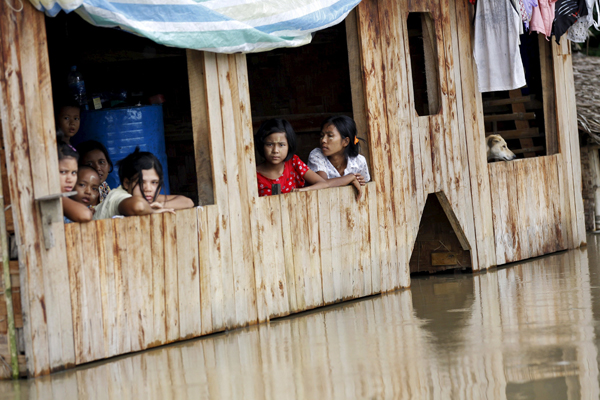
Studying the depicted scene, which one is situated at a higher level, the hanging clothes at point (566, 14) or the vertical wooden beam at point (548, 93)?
the hanging clothes at point (566, 14)

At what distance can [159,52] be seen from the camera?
27.3 ft

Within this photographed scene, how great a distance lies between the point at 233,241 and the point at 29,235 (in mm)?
1558

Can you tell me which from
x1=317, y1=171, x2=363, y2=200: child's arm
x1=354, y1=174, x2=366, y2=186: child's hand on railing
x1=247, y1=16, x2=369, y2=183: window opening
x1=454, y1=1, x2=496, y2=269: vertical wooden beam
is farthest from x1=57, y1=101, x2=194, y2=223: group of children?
x1=247, y1=16, x2=369, y2=183: window opening

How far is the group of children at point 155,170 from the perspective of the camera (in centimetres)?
528

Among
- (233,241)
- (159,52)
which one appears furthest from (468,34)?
(233,241)

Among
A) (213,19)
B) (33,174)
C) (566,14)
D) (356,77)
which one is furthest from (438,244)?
(33,174)

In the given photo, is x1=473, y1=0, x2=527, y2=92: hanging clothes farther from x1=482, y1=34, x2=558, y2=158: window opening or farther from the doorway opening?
x1=482, y1=34, x2=558, y2=158: window opening

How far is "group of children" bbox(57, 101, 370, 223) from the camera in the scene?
5277 mm

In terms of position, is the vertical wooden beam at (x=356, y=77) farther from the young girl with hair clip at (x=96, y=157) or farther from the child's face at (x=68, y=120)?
the child's face at (x=68, y=120)

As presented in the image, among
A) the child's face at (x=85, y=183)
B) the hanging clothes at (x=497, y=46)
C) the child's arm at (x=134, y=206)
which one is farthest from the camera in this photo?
the hanging clothes at (x=497, y=46)

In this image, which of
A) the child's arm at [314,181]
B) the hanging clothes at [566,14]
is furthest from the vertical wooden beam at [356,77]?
the hanging clothes at [566,14]

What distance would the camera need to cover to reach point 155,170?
5.57 m

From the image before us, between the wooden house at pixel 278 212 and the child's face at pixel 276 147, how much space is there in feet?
1.41

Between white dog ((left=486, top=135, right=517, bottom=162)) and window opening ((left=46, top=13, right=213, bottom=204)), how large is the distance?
327 centimetres
